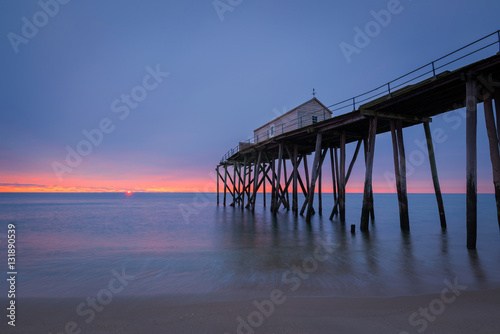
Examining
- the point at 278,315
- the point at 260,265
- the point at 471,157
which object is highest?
the point at 471,157

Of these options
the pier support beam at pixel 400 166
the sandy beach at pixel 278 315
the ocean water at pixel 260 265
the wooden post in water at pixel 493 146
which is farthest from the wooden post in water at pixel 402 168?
the sandy beach at pixel 278 315

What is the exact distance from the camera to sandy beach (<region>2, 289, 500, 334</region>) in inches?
128

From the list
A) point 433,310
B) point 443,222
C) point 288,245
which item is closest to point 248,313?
point 433,310

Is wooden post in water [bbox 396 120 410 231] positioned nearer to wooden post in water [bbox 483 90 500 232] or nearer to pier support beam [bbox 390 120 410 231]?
pier support beam [bbox 390 120 410 231]

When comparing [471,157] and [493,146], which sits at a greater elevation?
[493,146]

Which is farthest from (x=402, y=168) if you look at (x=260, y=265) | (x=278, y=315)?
(x=278, y=315)

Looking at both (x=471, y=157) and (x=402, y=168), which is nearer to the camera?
(x=471, y=157)

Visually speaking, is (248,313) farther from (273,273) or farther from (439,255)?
(439,255)

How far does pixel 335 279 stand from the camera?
536cm

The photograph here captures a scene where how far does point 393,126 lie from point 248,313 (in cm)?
1133

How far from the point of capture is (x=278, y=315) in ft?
11.8

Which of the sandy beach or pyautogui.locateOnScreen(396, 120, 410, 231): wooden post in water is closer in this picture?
the sandy beach

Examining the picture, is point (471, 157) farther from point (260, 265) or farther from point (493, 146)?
point (260, 265)

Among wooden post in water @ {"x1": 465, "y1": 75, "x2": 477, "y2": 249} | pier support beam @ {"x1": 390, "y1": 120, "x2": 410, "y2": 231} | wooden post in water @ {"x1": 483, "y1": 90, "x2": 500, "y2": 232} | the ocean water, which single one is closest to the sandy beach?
the ocean water
